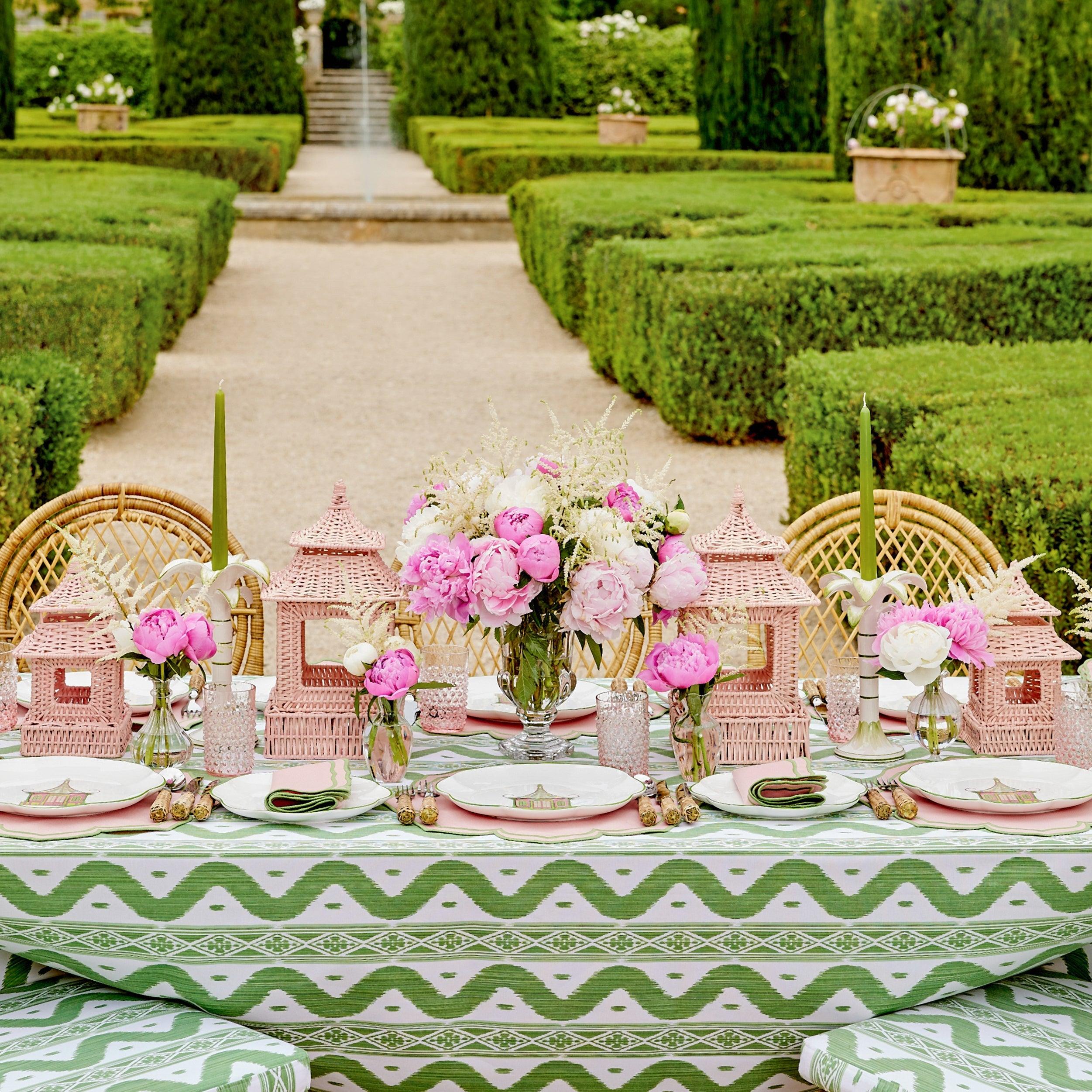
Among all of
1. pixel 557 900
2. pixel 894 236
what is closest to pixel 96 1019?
pixel 557 900

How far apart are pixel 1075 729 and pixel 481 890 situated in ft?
2.83

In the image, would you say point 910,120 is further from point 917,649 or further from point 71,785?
point 71,785

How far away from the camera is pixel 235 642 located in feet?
9.52

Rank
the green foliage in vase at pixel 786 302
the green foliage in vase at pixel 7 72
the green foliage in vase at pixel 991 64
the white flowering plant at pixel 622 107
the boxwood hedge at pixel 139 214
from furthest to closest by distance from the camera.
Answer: the white flowering plant at pixel 622 107 → the green foliage in vase at pixel 7 72 → the green foliage in vase at pixel 991 64 → the boxwood hedge at pixel 139 214 → the green foliage in vase at pixel 786 302

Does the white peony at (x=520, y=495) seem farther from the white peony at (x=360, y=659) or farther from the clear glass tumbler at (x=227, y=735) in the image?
the clear glass tumbler at (x=227, y=735)

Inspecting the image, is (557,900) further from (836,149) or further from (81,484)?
(836,149)

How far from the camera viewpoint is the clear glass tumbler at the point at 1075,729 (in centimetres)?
221

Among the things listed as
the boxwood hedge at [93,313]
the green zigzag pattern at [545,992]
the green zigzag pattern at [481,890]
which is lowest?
the green zigzag pattern at [545,992]

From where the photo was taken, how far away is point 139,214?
9.93 metres

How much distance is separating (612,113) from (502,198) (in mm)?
4101

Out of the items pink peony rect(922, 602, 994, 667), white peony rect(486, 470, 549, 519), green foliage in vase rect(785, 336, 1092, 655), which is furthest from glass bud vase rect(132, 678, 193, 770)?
green foliage in vase rect(785, 336, 1092, 655)

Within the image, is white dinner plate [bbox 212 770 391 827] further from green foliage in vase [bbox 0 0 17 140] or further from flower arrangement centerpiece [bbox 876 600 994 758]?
green foliage in vase [bbox 0 0 17 140]

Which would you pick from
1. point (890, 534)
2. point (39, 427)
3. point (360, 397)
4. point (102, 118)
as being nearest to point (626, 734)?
point (890, 534)

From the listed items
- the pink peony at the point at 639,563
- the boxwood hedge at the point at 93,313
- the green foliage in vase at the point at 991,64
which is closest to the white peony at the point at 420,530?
the pink peony at the point at 639,563
